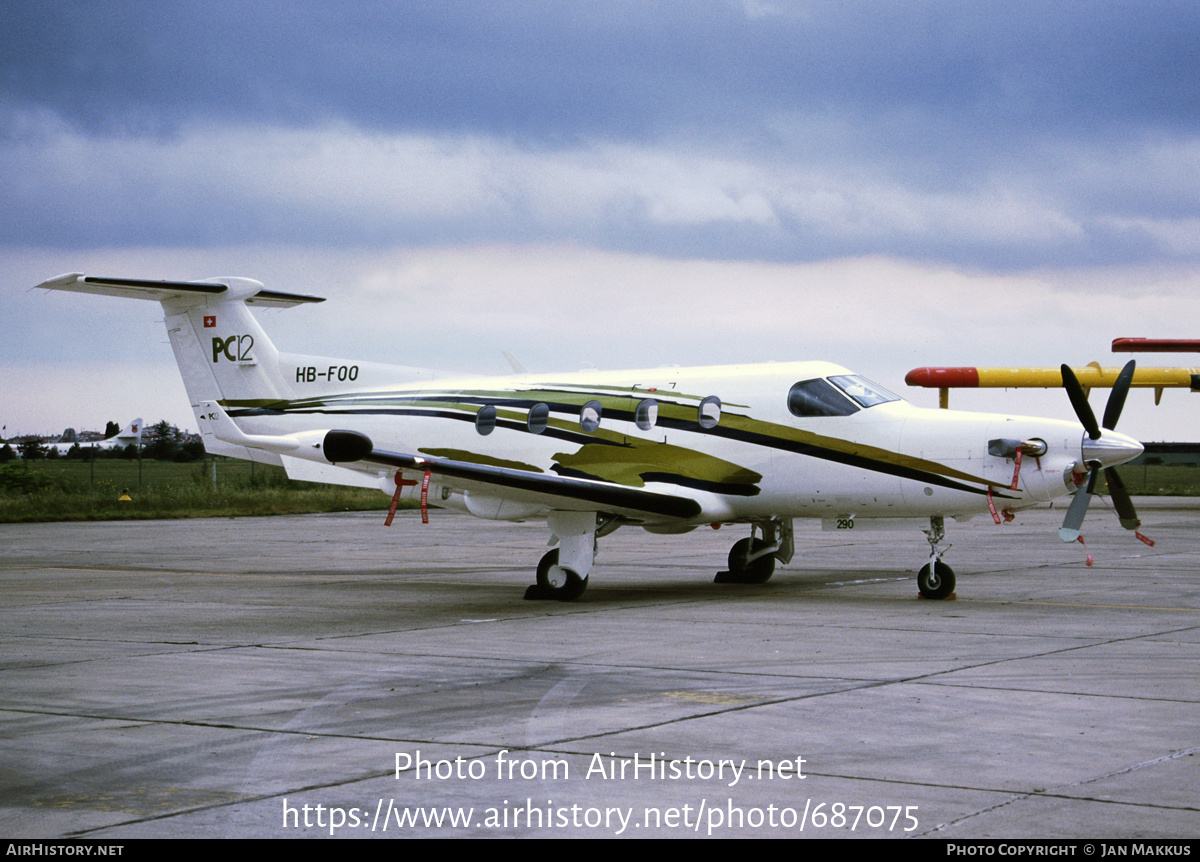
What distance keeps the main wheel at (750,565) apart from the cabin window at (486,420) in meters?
3.85

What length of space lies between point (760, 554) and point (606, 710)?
376 inches

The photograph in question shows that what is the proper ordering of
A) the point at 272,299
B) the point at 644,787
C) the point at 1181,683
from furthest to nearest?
1. the point at 272,299
2. the point at 1181,683
3. the point at 644,787

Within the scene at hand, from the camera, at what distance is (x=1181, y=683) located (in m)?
9.06

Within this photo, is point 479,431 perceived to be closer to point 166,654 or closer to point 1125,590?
point 166,654

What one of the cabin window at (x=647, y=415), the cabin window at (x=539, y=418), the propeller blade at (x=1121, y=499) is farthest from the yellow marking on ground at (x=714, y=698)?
the cabin window at (x=539, y=418)

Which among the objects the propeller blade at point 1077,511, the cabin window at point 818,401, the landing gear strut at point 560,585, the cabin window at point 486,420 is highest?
the cabin window at point 818,401

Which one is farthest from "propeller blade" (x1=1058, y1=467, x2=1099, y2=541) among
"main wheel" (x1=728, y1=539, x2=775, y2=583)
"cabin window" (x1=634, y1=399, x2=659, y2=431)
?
"cabin window" (x1=634, y1=399, x2=659, y2=431)

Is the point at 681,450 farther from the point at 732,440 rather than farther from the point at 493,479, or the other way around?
the point at 493,479

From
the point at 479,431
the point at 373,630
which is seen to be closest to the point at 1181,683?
the point at 373,630

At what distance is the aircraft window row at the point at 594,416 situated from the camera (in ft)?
51.8

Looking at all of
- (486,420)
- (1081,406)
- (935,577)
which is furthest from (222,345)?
(1081,406)

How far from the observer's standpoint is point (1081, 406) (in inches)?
563

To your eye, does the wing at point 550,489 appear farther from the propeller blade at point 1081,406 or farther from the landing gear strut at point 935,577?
the propeller blade at point 1081,406
